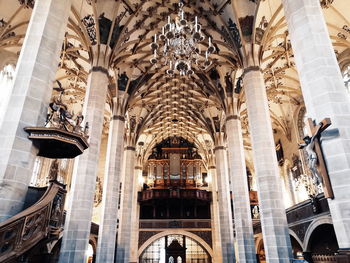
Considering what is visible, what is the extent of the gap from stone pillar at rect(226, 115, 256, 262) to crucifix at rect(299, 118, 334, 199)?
27.4ft

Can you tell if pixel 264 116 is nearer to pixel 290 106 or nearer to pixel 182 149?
pixel 290 106

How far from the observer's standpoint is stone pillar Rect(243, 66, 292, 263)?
8.34 metres

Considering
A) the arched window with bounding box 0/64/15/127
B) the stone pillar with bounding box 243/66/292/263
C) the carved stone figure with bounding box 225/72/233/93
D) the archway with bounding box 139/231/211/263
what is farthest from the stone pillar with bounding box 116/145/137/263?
the stone pillar with bounding box 243/66/292/263

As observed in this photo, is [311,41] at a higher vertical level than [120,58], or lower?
lower

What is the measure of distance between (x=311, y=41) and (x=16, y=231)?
683cm

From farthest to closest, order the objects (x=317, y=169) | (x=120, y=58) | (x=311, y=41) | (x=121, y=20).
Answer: (x=120, y=58), (x=121, y=20), (x=311, y=41), (x=317, y=169)

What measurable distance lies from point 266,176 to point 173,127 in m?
16.3

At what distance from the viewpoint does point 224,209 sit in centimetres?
1755

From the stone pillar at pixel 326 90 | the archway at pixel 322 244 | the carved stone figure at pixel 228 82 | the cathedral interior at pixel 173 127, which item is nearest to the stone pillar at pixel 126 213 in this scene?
the cathedral interior at pixel 173 127

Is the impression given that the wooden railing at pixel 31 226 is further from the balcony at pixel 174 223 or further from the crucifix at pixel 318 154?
the balcony at pixel 174 223

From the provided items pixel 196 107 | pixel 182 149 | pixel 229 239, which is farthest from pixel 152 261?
pixel 196 107

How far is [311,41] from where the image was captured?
5598 millimetres

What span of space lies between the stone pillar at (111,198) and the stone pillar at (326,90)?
10.3m

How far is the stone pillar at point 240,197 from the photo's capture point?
39.5 ft
